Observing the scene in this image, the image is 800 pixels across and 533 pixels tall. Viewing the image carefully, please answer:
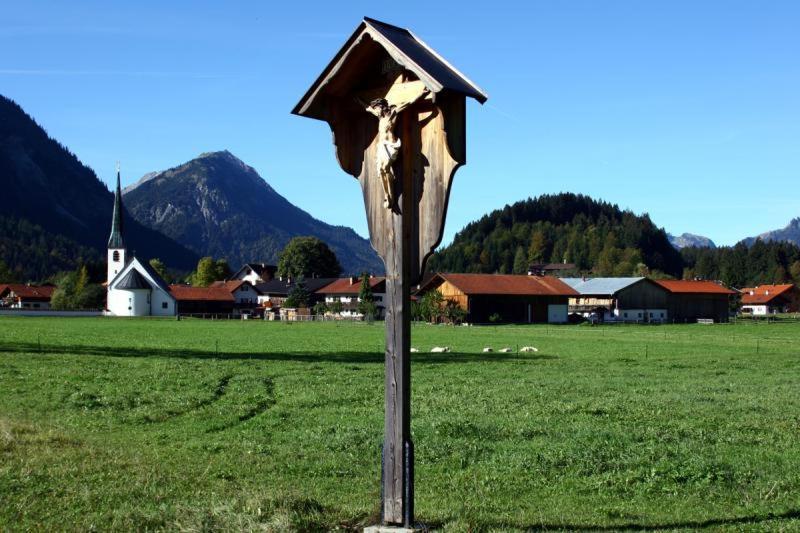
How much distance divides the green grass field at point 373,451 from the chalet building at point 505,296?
73.2 m

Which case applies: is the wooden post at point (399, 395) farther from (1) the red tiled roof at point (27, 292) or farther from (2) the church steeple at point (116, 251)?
(1) the red tiled roof at point (27, 292)

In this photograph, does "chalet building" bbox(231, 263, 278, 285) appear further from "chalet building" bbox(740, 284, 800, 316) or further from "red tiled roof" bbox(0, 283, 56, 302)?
"chalet building" bbox(740, 284, 800, 316)

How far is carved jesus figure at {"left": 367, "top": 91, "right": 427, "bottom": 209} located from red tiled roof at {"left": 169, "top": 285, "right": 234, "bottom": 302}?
415 ft

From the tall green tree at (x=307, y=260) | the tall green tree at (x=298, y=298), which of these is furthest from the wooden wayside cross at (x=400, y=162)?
the tall green tree at (x=307, y=260)

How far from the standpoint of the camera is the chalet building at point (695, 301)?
11875 cm

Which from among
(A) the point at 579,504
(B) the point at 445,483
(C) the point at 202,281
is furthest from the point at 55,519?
(C) the point at 202,281

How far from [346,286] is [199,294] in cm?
2301

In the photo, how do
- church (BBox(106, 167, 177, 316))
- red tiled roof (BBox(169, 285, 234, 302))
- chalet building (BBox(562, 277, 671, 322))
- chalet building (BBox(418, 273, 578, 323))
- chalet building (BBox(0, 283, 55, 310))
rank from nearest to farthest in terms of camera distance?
1. chalet building (BBox(418, 273, 578, 323))
2. chalet building (BBox(562, 277, 671, 322))
3. church (BBox(106, 167, 177, 316))
4. red tiled roof (BBox(169, 285, 234, 302))
5. chalet building (BBox(0, 283, 55, 310))

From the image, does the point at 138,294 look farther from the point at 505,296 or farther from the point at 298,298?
the point at 505,296

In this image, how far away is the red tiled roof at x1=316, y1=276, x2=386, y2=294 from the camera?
129m

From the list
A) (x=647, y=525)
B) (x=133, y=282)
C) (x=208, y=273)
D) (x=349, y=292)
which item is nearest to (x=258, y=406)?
(x=647, y=525)

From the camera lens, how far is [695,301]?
12012cm

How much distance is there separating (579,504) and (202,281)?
167219 mm

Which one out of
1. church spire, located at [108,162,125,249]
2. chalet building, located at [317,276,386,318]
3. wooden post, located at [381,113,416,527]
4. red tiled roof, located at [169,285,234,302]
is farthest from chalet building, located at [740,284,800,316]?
wooden post, located at [381,113,416,527]
